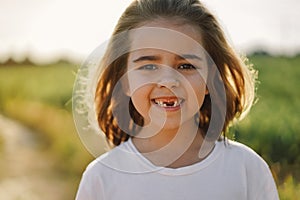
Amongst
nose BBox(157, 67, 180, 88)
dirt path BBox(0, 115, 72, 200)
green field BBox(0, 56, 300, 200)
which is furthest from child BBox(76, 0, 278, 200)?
dirt path BBox(0, 115, 72, 200)

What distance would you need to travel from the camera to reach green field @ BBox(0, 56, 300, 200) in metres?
6.14

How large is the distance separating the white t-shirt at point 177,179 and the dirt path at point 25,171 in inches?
98.9

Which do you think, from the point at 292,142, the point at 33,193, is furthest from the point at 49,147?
the point at 292,142

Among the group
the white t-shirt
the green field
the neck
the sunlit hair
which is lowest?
the green field

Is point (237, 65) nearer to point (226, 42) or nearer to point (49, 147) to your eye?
point (226, 42)

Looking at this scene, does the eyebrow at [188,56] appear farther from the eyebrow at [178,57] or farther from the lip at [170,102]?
the lip at [170,102]

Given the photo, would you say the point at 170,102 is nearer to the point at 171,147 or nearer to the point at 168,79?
the point at 168,79

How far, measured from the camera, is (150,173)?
3166mm

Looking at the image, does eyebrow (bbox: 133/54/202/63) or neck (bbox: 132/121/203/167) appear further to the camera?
neck (bbox: 132/121/203/167)

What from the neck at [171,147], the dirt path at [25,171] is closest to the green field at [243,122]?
the dirt path at [25,171]

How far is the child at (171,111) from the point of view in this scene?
3100 mm

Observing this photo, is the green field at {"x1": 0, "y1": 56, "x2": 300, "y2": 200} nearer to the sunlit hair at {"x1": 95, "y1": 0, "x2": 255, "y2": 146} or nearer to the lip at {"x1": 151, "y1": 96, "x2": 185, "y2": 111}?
the sunlit hair at {"x1": 95, "y1": 0, "x2": 255, "y2": 146}

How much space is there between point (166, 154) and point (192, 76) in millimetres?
306

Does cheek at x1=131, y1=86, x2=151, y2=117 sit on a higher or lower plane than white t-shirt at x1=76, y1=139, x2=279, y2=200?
higher
